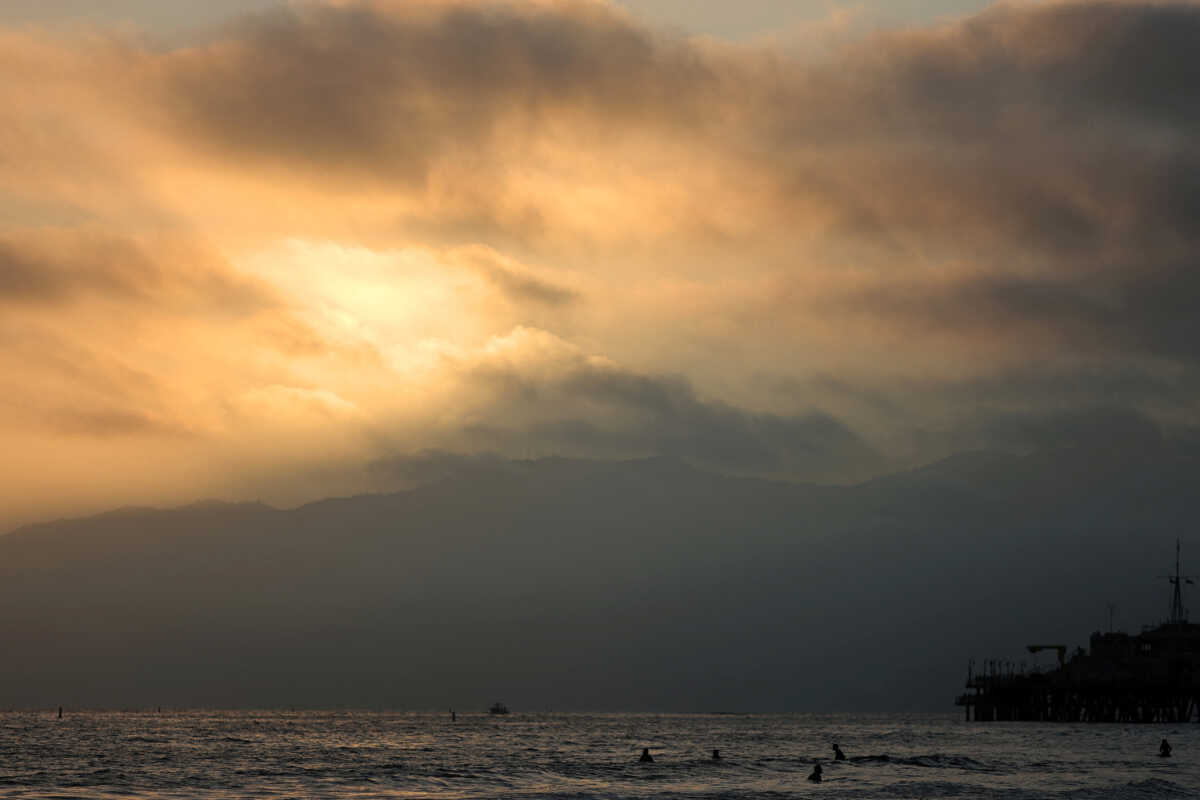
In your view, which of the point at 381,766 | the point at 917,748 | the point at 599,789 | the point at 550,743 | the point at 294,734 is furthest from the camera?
the point at 294,734

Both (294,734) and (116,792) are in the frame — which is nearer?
(116,792)

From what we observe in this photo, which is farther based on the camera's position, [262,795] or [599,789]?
[599,789]

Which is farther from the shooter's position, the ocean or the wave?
the wave

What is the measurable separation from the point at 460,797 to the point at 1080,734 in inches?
4379

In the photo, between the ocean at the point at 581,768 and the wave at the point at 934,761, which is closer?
the ocean at the point at 581,768

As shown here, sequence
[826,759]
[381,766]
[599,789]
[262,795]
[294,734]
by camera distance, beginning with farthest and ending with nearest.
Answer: [294,734], [826,759], [381,766], [599,789], [262,795]

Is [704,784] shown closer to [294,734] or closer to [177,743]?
[177,743]

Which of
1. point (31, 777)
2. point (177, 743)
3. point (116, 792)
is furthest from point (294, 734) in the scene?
point (116, 792)

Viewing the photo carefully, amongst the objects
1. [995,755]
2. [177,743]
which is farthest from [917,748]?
[177,743]

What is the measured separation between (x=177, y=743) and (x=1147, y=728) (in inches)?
4981

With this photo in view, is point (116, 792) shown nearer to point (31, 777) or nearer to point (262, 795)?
point (262, 795)

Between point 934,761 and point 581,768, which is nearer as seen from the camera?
point 581,768

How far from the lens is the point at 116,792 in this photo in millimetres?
84375

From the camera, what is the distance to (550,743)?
164m
